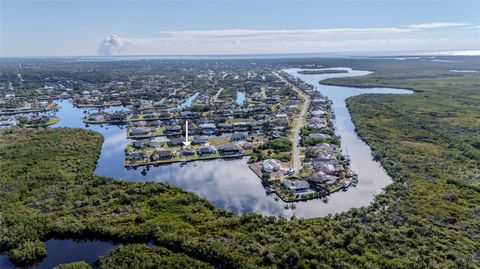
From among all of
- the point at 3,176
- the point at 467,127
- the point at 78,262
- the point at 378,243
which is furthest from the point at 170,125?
the point at 467,127

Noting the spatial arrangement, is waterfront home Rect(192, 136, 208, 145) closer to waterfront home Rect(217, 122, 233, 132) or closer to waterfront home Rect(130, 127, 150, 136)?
waterfront home Rect(217, 122, 233, 132)

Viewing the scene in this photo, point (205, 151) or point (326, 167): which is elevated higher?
point (326, 167)

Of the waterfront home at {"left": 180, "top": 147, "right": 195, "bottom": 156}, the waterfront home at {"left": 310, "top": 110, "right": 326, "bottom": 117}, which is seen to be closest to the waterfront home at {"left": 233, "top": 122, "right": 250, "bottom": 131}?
the waterfront home at {"left": 310, "top": 110, "right": 326, "bottom": 117}

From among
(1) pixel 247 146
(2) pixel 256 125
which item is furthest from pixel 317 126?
(1) pixel 247 146

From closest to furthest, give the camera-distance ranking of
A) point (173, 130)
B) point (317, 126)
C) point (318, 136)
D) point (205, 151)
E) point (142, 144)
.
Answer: point (205, 151) → point (142, 144) → point (318, 136) → point (173, 130) → point (317, 126)

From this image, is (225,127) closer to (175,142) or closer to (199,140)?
(199,140)

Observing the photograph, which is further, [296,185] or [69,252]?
[296,185]
